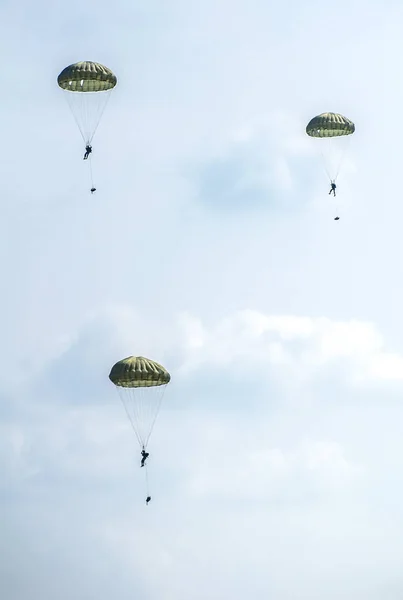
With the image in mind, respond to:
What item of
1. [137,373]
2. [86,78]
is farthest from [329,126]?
[137,373]

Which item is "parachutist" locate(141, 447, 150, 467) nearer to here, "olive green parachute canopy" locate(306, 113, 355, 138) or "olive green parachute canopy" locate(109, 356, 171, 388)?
"olive green parachute canopy" locate(109, 356, 171, 388)

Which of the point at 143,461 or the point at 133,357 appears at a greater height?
the point at 133,357

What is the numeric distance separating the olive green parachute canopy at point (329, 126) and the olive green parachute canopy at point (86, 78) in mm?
19316

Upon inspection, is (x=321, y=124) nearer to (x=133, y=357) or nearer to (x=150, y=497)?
(x=133, y=357)

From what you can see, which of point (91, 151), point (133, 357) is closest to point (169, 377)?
point (133, 357)

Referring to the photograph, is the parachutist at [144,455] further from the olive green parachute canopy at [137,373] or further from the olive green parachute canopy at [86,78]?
the olive green parachute canopy at [86,78]

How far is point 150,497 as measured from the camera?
133m

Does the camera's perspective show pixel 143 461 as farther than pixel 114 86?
No

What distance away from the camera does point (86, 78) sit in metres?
142

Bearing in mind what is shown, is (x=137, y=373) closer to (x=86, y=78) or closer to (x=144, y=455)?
(x=144, y=455)

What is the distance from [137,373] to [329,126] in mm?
30987

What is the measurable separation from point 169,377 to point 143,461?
11.2 meters

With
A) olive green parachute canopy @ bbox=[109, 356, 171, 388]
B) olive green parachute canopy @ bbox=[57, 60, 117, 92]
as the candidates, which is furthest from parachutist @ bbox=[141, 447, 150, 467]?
olive green parachute canopy @ bbox=[57, 60, 117, 92]

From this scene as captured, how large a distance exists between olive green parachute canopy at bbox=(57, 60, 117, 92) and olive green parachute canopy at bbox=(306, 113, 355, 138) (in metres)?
19.3
